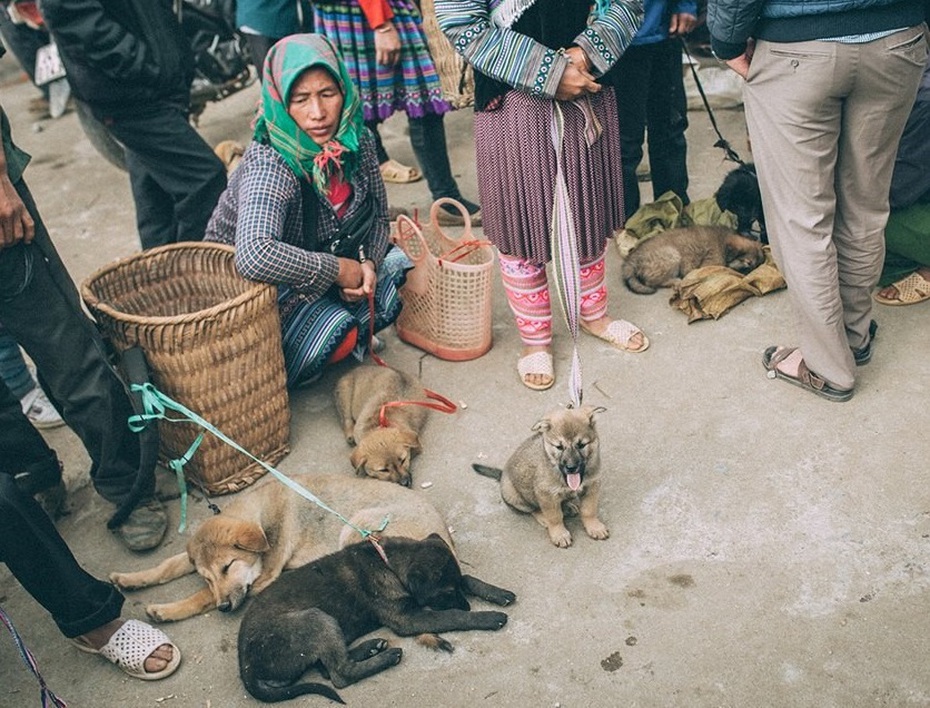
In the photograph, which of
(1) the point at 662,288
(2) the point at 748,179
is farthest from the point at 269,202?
(2) the point at 748,179

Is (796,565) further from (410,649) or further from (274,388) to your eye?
(274,388)

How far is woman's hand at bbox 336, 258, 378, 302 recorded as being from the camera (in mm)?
3816

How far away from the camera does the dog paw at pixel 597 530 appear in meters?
3.14

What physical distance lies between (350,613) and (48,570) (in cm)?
91

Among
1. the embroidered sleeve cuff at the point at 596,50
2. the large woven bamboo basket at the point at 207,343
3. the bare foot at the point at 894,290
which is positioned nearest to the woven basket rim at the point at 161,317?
the large woven bamboo basket at the point at 207,343

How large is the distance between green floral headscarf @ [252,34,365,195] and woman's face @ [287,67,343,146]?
2 centimetres

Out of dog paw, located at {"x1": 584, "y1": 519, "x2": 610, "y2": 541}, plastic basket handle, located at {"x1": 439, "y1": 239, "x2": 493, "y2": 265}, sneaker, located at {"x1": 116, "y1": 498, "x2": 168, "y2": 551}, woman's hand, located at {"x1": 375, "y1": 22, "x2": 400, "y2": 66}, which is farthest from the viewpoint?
woman's hand, located at {"x1": 375, "y1": 22, "x2": 400, "y2": 66}

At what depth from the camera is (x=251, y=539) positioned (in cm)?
305

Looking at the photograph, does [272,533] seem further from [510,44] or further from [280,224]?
[510,44]

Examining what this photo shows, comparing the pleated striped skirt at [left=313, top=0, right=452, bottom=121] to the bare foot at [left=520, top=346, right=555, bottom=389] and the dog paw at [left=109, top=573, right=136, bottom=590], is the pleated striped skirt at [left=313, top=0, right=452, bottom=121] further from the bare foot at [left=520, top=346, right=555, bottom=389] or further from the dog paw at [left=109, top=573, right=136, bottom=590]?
the dog paw at [left=109, top=573, right=136, bottom=590]

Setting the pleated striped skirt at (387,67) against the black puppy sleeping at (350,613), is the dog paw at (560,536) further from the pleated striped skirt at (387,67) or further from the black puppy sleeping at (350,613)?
the pleated striped skirt at (387,67)

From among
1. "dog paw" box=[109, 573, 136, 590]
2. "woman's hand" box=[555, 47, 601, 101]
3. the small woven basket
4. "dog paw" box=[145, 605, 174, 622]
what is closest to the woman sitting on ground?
the small woven basket

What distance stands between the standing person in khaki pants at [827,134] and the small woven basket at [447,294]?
1.29 m

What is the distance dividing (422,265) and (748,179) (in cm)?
174
